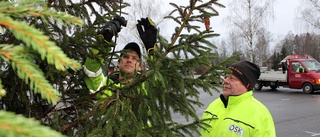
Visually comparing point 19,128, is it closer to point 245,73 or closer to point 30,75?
point 30,75

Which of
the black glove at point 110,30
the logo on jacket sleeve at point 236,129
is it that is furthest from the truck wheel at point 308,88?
the black glove at point 110,30

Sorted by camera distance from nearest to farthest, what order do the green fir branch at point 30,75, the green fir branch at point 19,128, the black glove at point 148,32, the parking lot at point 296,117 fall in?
the green fir branch at point 19,128 → the green fir branch at point 30,75 → the black glove at point 148,32 → the parking lot at point 296,117

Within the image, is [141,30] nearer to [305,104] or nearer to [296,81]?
[305,104]

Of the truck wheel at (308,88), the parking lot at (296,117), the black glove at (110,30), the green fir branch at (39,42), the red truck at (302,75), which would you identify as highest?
the black glove at (110,30)

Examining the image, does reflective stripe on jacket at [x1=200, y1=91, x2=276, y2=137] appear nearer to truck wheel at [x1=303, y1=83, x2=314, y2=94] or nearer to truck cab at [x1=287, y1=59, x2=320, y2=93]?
truck cab at [x1=287, y1=59, x2=320, y2=93]

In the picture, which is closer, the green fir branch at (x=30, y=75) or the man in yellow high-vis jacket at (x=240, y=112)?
the green fir branch at (x=30, y=75)

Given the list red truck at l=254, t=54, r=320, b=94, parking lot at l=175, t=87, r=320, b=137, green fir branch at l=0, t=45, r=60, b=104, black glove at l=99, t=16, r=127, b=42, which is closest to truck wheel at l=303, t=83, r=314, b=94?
red truck at l=254, t=54, r=320, b=94

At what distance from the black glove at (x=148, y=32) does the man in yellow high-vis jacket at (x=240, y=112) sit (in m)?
0.69

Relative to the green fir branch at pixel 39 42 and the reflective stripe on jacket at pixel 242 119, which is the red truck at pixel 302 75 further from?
the green fir branch at pixel 39 42

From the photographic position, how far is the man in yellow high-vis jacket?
2.14m

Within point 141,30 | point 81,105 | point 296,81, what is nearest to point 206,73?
point 141,30

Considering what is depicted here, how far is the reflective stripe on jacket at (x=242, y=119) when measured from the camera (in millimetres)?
2129

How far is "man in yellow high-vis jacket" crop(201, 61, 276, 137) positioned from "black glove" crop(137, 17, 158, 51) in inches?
27.1

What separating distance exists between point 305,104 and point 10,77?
11.8m
